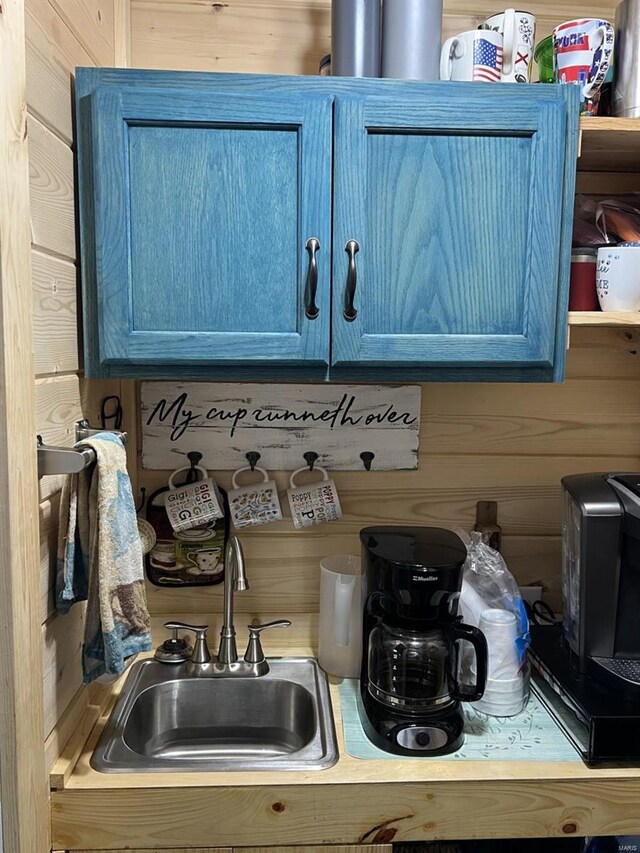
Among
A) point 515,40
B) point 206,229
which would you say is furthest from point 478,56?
point 206,229

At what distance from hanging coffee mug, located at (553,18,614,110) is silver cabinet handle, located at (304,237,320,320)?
22.1 inches

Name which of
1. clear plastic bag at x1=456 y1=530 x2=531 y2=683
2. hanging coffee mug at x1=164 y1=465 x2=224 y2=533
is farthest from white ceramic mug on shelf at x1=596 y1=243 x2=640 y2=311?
hanging coffee mug at x1=164 y1=465 x2=224 y2=533

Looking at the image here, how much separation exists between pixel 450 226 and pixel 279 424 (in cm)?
57

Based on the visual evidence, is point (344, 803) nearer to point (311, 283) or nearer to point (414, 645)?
point (414, 645)

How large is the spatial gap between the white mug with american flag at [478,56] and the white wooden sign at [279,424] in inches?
24.7

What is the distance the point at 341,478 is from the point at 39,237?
0.82 meters

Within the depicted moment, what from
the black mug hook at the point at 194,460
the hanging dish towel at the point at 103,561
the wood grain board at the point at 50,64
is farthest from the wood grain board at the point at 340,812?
the wood grain board at the point at 50,64

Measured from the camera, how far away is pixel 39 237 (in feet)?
3.39

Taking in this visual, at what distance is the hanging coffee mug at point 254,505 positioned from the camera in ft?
5.01

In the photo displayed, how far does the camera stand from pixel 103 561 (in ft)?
3.52

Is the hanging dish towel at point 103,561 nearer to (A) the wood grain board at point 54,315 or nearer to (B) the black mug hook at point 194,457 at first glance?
(A) the wood grain board at point 54,315

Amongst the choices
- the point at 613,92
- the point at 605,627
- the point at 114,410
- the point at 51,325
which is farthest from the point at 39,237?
the point at 605,627

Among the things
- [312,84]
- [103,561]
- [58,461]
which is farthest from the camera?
[312,84]

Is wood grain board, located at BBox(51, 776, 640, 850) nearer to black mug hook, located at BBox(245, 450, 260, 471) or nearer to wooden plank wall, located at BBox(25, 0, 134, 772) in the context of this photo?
wooden plank wall, located at BBox(25, 0, 134, 772)
